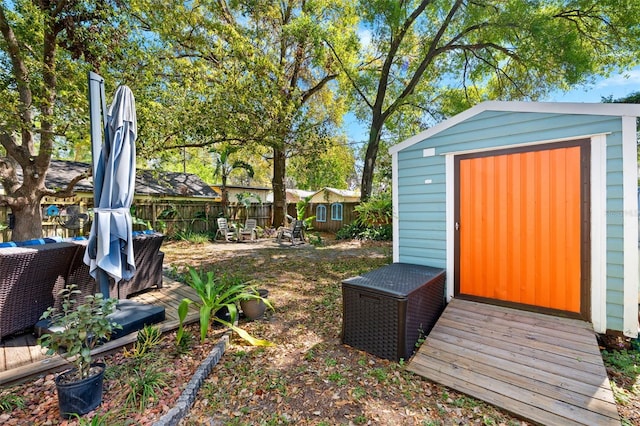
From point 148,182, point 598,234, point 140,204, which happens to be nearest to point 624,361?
point 598,234

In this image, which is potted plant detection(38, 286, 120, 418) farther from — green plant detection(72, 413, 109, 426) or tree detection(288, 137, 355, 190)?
tree detection(288, 137, 355, 190)

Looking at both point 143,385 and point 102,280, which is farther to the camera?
point 102,280

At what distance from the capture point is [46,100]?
501 centimetres

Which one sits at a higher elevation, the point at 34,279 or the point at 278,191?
the point at 278,191

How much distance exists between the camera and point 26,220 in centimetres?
600

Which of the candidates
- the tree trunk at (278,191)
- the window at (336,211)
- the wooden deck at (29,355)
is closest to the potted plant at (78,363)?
the wooden deck at (29,355)

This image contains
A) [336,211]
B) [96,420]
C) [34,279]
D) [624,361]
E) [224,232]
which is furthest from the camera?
[336,211]

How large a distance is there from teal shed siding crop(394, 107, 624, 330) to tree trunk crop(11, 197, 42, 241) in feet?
24.7

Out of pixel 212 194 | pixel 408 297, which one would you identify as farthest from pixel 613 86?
pixel 212 194

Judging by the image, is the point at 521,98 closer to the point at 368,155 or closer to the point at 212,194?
the point at 368,155

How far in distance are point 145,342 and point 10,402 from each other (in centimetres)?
87

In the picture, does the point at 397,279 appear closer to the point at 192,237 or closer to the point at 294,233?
the point at 294,233

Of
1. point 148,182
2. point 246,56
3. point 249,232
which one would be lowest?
point 249,232

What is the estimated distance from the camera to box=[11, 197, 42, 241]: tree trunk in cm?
593
